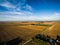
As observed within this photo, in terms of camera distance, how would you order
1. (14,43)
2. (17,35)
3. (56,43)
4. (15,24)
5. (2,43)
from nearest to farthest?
(2,43) → (14,43) → (56,43) → (17,35) → (15,24)

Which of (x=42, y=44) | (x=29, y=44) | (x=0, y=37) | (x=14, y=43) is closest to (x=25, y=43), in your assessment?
(x=29, y=44)

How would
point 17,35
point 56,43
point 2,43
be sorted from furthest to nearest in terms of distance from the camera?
point 17,35 → point 56,43 → point 2,43

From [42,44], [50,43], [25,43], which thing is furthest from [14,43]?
[50,43]

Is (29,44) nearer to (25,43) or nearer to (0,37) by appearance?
(25,43)

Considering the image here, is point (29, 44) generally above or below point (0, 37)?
below

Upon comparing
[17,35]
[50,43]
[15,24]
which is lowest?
[50,43]

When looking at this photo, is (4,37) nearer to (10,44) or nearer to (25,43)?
(10,44)

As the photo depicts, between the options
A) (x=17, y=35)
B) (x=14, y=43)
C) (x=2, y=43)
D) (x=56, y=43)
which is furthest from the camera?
(x=17, y=35)

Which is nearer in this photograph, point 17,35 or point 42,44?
point 42,44

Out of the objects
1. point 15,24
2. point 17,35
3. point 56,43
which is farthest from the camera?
point 15,24
